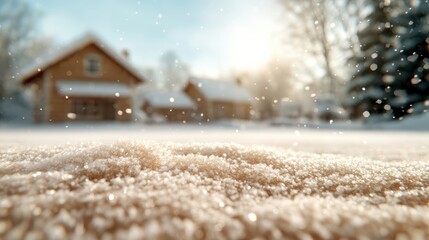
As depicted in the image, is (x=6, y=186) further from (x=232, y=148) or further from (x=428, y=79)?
(x=428, y=79)

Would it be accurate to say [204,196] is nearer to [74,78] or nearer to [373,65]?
[74,78]

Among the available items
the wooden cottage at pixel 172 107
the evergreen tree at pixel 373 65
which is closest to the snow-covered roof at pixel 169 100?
the wooden cottage at pixel 172 107

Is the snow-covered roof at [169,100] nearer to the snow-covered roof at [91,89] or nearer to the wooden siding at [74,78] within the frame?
the wooden siding at [74,78]

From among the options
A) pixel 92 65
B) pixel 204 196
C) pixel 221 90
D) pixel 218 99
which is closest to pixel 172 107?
pixel 218 99

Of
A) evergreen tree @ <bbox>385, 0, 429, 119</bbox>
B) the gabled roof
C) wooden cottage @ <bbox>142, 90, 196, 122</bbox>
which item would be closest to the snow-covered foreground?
the gabled roof

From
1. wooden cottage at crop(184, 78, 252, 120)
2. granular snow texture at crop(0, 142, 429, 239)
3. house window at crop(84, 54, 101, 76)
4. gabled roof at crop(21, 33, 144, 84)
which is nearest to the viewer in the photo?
granular snow texture at crop(0, 142, 429, 239)

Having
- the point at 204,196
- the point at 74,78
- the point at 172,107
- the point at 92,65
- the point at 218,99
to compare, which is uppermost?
the point at 92,65

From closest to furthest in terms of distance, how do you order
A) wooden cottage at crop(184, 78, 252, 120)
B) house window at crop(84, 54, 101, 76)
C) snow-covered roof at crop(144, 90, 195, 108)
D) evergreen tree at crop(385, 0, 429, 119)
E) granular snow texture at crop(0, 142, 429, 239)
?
granular snow texture at crop(0, 142, 429, 239), evergreen tree at crop(385, 0, 429, 119), house window at crop(84, 54, 101, 76), wooden cottage at crop(184, 78, 252, 120), snow-covered roof at crop(144, 90, 195, 108)

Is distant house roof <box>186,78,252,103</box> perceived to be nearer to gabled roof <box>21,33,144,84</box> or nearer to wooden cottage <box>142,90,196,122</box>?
wooden cottage <box>142,90,196,122</box>
